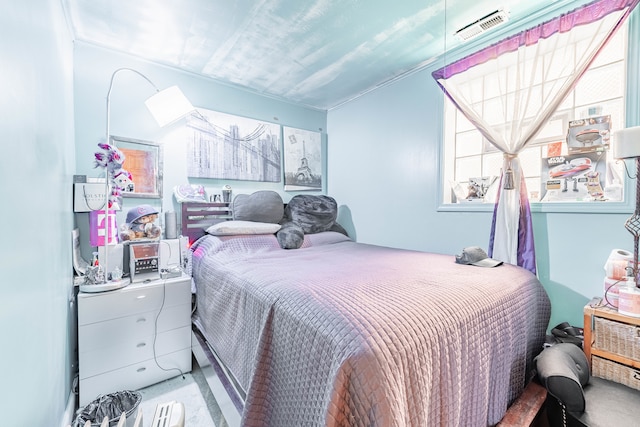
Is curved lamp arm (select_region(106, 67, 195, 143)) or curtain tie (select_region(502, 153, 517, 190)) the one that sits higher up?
curved lamp arm (select_region(106, 67, 195, 143))

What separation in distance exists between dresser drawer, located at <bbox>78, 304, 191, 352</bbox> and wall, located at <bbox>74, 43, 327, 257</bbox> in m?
0.75

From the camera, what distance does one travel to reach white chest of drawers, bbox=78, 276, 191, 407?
155 centimetres

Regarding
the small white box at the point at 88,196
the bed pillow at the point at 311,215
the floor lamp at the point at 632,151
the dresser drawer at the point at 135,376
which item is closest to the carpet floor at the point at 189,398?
the dresser drawer at the point at 135,376

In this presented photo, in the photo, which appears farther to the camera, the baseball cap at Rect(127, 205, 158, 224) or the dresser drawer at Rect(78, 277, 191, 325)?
the baseball cap at Rect(127, 205, 158, 224)

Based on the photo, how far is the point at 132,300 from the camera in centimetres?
169

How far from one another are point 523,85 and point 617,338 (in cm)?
171

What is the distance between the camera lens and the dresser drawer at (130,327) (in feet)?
5.08

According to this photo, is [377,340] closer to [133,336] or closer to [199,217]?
[133,336]

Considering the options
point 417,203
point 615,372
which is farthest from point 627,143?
point 417,203

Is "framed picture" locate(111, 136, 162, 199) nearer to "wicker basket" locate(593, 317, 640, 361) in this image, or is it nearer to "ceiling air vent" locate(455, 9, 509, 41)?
"ceiling air vent" locate(455, 9, 509, 41)

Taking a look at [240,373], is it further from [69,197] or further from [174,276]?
[69,197]

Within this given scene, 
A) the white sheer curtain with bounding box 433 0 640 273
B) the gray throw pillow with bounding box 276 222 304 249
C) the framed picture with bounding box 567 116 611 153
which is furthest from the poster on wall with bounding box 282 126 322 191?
the framed picture with bounding box 567 116 611 153

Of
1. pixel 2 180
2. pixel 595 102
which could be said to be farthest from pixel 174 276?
pixel 595 102

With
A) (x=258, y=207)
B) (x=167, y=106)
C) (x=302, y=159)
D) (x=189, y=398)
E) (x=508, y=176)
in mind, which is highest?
(x=167, y=106)
